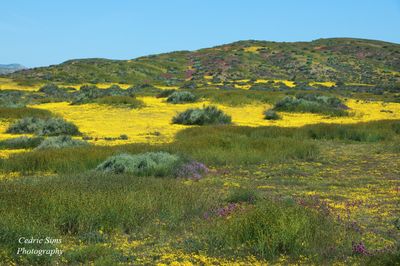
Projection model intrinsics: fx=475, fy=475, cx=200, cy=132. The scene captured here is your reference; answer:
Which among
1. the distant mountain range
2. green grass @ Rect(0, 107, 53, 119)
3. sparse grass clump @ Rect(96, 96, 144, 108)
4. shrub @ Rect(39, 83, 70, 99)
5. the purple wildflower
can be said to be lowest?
the purple wildflower

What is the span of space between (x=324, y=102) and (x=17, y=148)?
25.4 m

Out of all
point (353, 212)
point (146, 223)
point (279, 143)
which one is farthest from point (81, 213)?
point (279, 143)

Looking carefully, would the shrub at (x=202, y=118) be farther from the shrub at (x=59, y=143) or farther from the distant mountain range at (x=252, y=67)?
the distant mountain range at (x=252, y=67)

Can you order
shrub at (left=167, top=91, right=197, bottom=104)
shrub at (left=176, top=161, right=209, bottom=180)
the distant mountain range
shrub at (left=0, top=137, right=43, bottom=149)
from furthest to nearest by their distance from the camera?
1. the distant mountain range
2. shrub at (left=167, top=91, right=197, bottom=104)
3. shrub at (left=0, top=137, right=43, bottom=149)
4. shrub at (left=176, top=161, right=209, bottom=180)

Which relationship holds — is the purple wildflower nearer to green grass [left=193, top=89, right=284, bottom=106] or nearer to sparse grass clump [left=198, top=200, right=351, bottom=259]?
sparse grass clump [left=198, top=200, right=351, bottom=259]

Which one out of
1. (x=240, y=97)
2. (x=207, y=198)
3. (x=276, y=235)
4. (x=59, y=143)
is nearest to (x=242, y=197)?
(x=207, y=198)

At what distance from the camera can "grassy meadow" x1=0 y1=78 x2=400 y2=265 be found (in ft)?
23.0

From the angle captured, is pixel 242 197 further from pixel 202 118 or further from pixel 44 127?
pixel 202 118

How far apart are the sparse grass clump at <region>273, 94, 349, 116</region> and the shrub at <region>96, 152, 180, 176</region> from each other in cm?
2180

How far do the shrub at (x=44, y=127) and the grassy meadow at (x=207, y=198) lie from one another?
0.06 meters

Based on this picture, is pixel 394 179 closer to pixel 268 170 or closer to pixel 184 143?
pixel 268 170

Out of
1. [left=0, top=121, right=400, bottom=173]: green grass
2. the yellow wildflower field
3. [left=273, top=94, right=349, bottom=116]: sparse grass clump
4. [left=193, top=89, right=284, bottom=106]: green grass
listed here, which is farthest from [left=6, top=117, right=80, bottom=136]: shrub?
[left=193, top=89, right=284, bottom=106]: green grass

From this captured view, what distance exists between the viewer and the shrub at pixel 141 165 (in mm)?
13000

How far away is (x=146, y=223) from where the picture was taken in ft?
27.7
